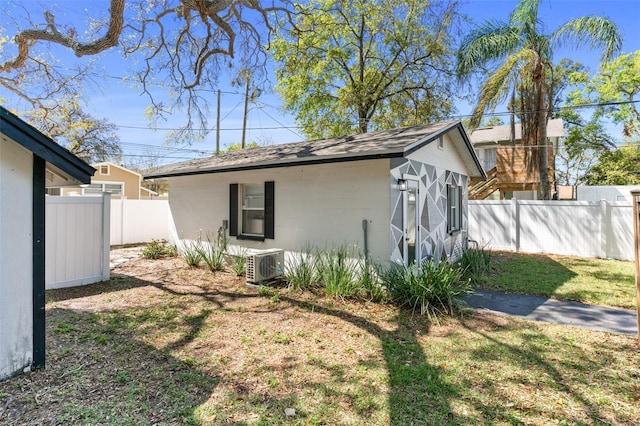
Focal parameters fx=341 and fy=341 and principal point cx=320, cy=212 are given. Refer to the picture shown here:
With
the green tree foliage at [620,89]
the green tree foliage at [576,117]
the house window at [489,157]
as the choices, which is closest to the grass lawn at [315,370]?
the house window at [489,157]

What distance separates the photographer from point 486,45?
42.0 ft

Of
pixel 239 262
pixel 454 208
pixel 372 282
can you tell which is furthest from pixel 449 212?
pixel 239 262

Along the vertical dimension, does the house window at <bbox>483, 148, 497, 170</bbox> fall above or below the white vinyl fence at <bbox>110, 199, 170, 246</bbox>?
above

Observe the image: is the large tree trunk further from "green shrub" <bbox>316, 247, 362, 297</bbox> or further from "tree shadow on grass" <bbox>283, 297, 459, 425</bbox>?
"tree shadow on grass" <bbox>283, 297, 459, 425</bbox>

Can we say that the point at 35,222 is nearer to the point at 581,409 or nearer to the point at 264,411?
the point at 264,411

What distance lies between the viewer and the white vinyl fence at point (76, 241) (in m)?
6.46

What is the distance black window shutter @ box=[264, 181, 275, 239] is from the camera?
314 inches

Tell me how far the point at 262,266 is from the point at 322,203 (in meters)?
1.79

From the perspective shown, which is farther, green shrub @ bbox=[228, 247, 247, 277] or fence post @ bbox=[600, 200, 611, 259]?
fence post @ bbox=[600, 200, 611, 259]

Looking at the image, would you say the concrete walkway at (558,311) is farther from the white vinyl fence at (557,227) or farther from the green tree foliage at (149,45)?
the green tree foliage at (149,45)

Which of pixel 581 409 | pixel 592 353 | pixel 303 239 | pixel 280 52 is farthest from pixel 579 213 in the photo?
pixel 280 52

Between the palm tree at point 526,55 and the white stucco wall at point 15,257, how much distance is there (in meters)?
12.5

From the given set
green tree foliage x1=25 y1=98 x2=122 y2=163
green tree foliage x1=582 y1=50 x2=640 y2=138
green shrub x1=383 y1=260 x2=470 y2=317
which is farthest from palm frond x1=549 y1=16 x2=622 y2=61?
green tree foliage x1=25 y1=98 x2=122 y2=163

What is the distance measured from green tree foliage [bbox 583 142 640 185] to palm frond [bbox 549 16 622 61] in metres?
13.3
